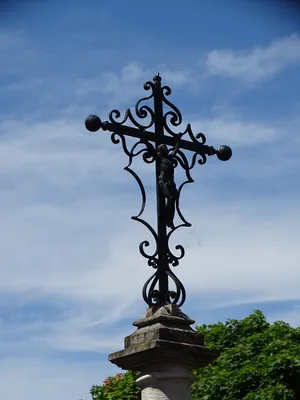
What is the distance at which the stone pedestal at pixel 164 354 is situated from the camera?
23.9ft

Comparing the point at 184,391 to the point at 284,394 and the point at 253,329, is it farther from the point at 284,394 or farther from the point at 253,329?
the point at 253,329

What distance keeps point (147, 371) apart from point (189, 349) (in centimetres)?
40

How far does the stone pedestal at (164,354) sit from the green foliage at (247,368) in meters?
13.4

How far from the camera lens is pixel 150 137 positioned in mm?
8164

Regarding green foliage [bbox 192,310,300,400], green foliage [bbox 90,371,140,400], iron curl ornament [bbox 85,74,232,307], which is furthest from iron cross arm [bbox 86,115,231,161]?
green foliage [bbox 90,371,140,400]

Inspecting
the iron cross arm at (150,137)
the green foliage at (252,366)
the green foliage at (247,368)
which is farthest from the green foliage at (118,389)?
the iron cross arm at (150,137)

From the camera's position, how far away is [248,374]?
21422 mm

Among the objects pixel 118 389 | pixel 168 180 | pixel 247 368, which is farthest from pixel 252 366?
pixel 168 180

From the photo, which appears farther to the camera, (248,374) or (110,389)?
(110,389)

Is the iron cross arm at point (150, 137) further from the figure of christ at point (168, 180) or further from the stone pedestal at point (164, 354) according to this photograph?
the stone pedestal at point (164, 354)

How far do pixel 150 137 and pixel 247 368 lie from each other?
47.4 feet

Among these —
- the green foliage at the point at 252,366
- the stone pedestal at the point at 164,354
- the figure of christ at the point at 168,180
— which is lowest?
Result: the stone pedestal at the point at 164,354

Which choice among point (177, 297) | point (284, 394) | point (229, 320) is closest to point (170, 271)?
point (177, 297)

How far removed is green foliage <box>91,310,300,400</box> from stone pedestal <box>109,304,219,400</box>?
1341cm
